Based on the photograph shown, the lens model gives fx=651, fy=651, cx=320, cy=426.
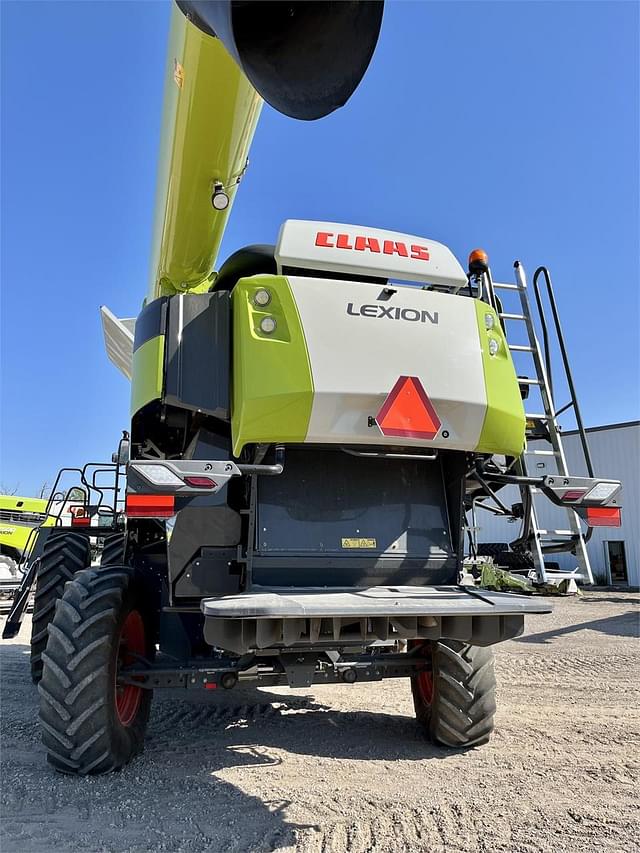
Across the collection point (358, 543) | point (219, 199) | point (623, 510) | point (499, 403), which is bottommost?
point (358, 543)

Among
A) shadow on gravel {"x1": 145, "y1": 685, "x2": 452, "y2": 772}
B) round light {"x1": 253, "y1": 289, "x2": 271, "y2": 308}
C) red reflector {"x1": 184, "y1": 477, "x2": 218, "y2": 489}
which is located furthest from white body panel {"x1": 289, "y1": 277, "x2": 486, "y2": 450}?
shadow on gravel {"x1": 145, "y1": 685, "x2": 452, "y2": 772}

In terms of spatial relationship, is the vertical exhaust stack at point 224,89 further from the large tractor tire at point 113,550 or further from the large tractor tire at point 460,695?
the large tractor tire at point 460,695

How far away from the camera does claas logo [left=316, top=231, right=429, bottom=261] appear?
3951 mm

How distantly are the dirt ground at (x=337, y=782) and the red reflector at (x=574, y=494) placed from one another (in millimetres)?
1576

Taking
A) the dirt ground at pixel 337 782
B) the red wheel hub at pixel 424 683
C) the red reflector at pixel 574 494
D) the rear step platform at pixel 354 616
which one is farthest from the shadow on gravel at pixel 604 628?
the rear step platform at pixel 354 616

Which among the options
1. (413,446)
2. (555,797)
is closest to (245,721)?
(555,797)

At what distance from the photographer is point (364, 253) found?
13.1ft

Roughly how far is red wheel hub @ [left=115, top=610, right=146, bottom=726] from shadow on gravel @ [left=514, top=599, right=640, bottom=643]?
254 inches

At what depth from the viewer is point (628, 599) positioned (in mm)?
15453

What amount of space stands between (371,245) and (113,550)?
4.32 meters

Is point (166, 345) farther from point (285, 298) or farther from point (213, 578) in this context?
point (213, 578)

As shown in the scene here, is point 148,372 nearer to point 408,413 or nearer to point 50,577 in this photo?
point 408,413

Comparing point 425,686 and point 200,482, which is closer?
point 200,482

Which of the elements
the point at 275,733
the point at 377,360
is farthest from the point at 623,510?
the point at 377,360
